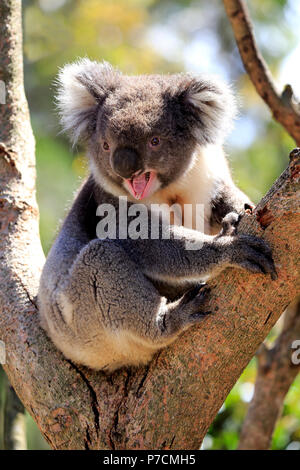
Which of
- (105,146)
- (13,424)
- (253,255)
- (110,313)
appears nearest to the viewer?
(253,255)

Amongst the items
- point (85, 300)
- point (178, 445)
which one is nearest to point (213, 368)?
point (178, 445)

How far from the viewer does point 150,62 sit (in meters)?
11.5

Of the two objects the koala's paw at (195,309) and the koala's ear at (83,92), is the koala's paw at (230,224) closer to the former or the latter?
the koala's paw at (195,309)

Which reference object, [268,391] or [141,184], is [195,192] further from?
[268,391]

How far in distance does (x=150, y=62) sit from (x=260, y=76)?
20.1 ft

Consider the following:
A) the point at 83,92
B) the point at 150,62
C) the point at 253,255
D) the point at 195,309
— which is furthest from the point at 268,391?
the point at 150,62

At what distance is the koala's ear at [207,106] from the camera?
439cm

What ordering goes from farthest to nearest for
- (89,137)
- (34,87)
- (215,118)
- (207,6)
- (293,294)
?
(207,6)
(34,87)
(89,137)
(215,118)
(293,294)

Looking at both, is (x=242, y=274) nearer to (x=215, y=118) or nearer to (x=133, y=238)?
(x=133, y=238)

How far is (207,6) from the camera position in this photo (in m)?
18.0

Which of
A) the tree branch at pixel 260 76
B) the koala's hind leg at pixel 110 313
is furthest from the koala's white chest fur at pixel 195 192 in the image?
the tree branch at pixel 260 76

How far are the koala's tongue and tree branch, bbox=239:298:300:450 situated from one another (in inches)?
87.4

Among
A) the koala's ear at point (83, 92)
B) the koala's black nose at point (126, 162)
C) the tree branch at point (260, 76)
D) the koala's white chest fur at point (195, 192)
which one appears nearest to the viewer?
the koala's black nose at point (126, 162)
